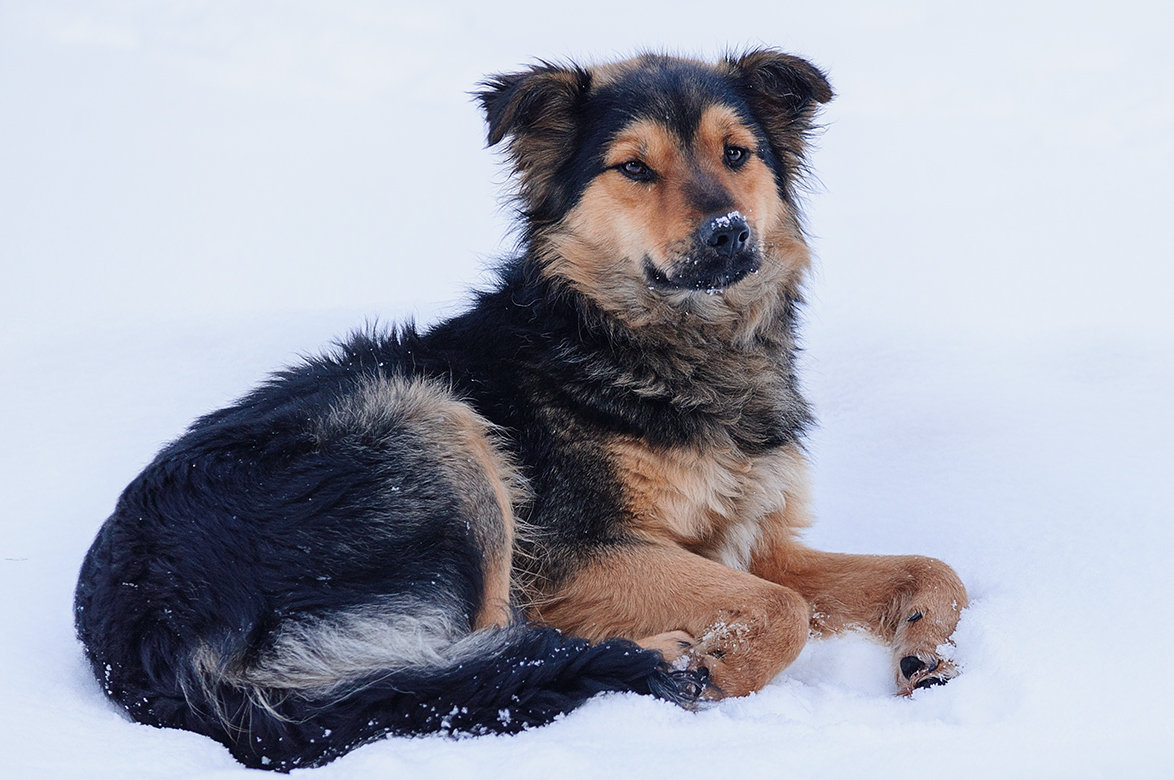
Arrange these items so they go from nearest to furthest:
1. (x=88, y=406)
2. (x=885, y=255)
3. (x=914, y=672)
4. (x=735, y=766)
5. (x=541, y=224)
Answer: (x=735, y=766)
(x=914, y=672)
(x=541, y=224)
(x=88, y=406)
(x=885, y=255)

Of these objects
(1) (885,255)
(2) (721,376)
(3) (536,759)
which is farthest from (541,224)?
(1) (885,255)

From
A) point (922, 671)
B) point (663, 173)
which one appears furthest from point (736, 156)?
point (922, 671)

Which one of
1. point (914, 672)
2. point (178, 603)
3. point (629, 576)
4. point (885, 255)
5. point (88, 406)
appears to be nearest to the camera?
point (178, 603)

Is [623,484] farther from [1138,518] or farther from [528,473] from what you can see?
[1138,518]

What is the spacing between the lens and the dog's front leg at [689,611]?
3.18m

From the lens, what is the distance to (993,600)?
3.38 m

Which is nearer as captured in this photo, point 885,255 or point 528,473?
Answer: point 528,473

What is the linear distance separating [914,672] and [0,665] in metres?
2.70

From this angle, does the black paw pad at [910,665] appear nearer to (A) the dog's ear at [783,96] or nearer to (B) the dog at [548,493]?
(B) the dog at [548,493]

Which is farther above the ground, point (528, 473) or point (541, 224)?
point (541, 224)

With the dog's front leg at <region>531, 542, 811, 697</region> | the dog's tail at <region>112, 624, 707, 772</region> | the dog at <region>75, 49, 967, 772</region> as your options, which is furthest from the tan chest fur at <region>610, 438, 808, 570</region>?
the dog's tail at <region>112, 624, 707, 772</region>

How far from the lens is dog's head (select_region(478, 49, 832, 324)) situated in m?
3.61

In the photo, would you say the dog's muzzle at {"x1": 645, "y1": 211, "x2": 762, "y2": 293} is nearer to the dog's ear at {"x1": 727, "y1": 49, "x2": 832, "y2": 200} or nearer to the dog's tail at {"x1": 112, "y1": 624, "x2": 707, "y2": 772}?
the dog's ear at {"x1": 727, "y1": 49, "x2": 832, "y2": 200}

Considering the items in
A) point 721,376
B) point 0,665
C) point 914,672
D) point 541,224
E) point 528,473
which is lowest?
point 0,665
